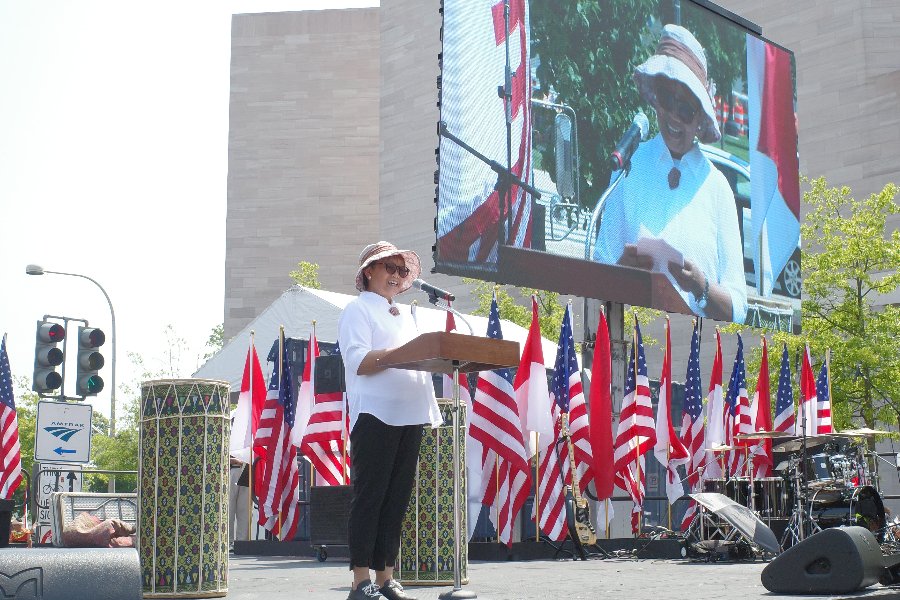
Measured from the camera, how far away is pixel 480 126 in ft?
50.8

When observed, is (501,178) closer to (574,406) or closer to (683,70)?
(574,406)

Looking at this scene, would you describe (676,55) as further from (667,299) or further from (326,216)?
(326,216)

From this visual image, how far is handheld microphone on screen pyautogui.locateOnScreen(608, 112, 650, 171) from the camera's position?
17.3 meters

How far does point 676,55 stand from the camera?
18844mm

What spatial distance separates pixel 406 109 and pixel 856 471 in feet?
134

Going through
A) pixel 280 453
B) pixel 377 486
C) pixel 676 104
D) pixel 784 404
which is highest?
pixel 676 104

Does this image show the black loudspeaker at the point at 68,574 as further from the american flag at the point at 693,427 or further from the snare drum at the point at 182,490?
the american flag at the point at 693,427

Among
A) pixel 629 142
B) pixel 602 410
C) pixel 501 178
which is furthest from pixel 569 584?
pixel 629 142

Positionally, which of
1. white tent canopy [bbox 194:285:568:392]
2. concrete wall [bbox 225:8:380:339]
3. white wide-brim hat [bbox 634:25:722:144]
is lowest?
white tent canopy [bbox 194:285:568:392]

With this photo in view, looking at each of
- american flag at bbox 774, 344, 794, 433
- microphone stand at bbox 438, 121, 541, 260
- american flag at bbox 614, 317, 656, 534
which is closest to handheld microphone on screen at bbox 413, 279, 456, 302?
microphone stand at bbox 438, 121, 541, 260

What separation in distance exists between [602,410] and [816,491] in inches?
199

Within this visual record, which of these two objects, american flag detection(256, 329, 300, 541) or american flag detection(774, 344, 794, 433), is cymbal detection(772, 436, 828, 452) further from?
american flag detection(256, 329, 300, 541)

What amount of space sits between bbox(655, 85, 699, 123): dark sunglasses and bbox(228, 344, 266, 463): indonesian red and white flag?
7509mm

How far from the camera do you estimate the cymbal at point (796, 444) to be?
12.8 metres
